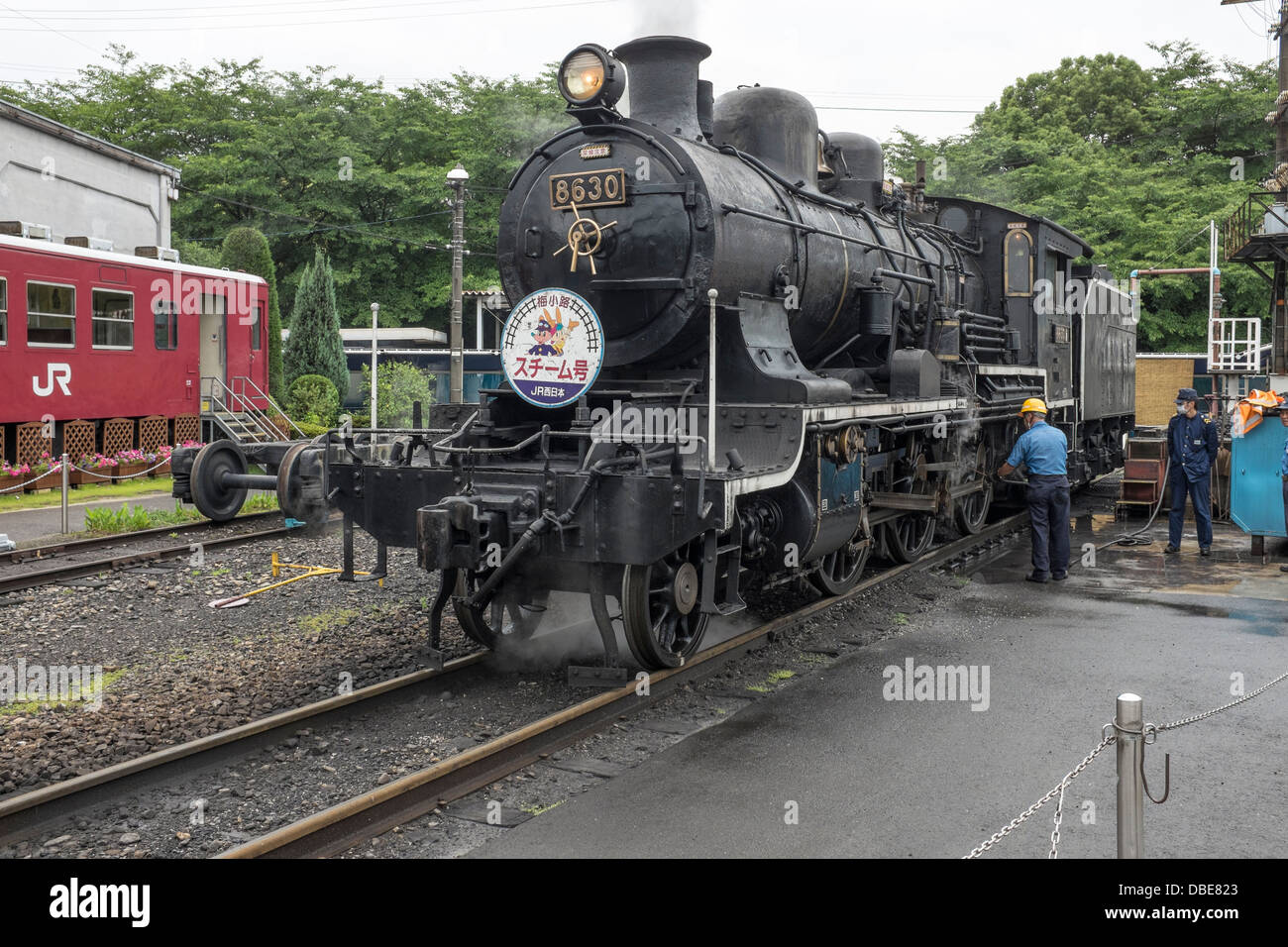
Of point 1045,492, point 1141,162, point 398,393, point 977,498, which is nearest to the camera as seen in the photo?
point 1045,492

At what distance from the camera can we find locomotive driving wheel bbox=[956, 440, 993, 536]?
1125 centimetres

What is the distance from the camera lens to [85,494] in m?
15.5

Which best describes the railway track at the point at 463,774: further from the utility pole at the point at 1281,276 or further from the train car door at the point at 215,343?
the utility pole at the point at 1281,276

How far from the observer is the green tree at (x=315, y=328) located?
26.0m

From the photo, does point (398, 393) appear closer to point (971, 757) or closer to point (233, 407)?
point (233, 407)

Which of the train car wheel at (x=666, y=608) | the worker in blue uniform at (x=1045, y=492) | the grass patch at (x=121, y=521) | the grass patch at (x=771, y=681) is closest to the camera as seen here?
the train car wheel at (x=666, y=608)

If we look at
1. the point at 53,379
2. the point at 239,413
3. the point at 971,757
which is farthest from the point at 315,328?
the point at 971,757

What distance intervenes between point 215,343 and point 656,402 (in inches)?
601

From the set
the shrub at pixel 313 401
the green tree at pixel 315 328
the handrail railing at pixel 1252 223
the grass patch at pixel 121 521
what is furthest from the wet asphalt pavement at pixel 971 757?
the green tree at pixel 315 328

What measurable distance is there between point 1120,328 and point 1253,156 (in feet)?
66.7

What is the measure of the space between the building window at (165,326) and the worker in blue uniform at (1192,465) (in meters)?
15.0

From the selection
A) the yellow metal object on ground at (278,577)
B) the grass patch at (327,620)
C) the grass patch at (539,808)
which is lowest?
the grass patch at (539,808)

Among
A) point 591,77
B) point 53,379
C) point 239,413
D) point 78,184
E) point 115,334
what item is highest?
point 78,184
